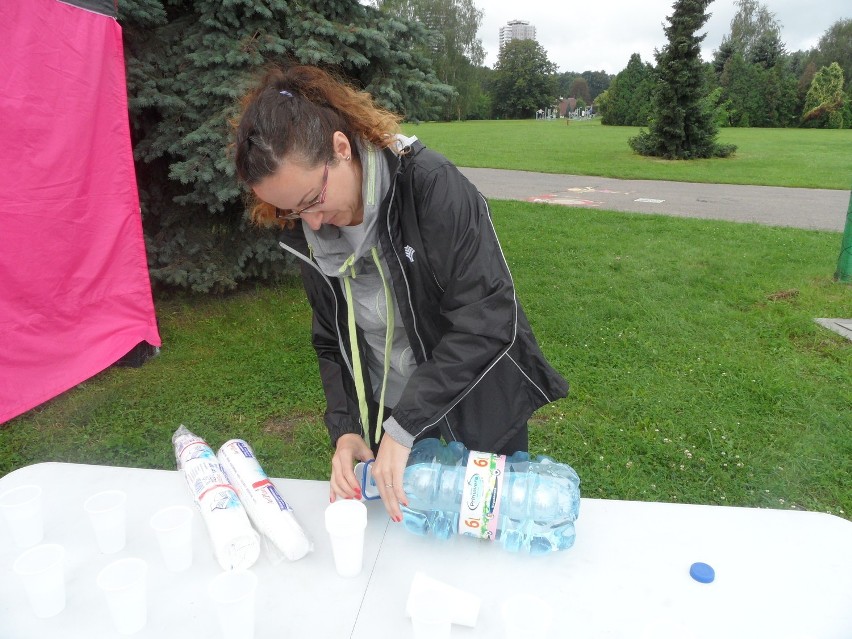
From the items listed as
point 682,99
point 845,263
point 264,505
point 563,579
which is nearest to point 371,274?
point 264,505

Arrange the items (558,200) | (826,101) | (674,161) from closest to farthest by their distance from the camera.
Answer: (558,200) < (674,161) < (826,101)

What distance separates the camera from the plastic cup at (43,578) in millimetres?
1378

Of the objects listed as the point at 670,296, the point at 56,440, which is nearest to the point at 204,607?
the point at 56,440

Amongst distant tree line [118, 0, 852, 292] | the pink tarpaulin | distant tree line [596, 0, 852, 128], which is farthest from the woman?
distant tree line [596, 0, 852, 128]

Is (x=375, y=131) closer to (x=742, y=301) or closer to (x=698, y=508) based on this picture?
(x=698, y=508)

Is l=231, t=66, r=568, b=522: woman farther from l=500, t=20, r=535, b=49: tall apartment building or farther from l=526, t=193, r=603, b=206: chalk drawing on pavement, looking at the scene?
l=500, t=20, r=535, b=49: tall apartment building

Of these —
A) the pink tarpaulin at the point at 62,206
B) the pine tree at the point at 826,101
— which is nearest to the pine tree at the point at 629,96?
the pine tree at the point at 826,101

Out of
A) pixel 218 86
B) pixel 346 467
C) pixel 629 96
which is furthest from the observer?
pixel 629 96

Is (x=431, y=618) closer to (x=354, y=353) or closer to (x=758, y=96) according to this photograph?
(x=354, y=353)

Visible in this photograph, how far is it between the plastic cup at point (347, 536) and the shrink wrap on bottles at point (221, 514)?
21 cm

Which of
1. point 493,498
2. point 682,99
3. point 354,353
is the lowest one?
point 493,498

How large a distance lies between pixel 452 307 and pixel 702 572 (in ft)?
2.84

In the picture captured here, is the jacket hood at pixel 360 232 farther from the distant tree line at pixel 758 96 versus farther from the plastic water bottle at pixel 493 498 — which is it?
the distant tree line at pixel 758 96

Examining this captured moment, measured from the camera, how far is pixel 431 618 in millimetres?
1286
